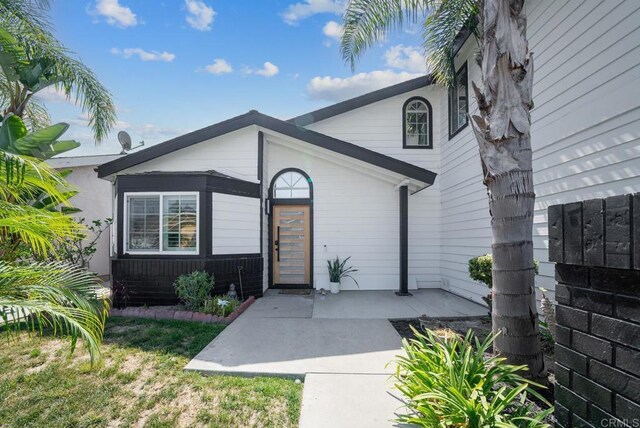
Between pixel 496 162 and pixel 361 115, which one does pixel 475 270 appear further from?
pixel 361 115

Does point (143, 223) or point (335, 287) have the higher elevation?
point (143, 223)

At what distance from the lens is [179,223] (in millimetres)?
6469

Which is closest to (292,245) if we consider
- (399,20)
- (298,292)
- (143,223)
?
(298,292)

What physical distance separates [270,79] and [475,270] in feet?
24.8

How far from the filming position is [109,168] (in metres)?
7.03

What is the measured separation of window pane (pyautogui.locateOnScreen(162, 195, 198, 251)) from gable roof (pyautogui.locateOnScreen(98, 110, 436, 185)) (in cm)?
142

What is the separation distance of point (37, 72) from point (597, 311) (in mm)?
8962

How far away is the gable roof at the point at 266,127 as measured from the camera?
7035 millimetres

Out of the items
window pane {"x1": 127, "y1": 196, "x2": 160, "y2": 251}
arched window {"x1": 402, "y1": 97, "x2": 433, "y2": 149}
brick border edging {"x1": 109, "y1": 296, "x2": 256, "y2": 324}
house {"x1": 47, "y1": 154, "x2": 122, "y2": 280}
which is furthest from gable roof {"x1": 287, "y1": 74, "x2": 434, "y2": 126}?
house {"x1": 47, "y1": 154, "x2": 122, "y2": 280}

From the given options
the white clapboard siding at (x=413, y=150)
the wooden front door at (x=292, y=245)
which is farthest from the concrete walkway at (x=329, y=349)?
the white clapboard siding at (x=413, y=150)

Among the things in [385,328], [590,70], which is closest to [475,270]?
[385,328]

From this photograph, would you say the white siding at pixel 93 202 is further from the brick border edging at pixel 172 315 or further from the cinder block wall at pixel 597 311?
the cinder block wall at pixel 597 311

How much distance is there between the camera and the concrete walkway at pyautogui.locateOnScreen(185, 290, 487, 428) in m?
2.77

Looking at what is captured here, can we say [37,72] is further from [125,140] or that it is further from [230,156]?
[230,156]
